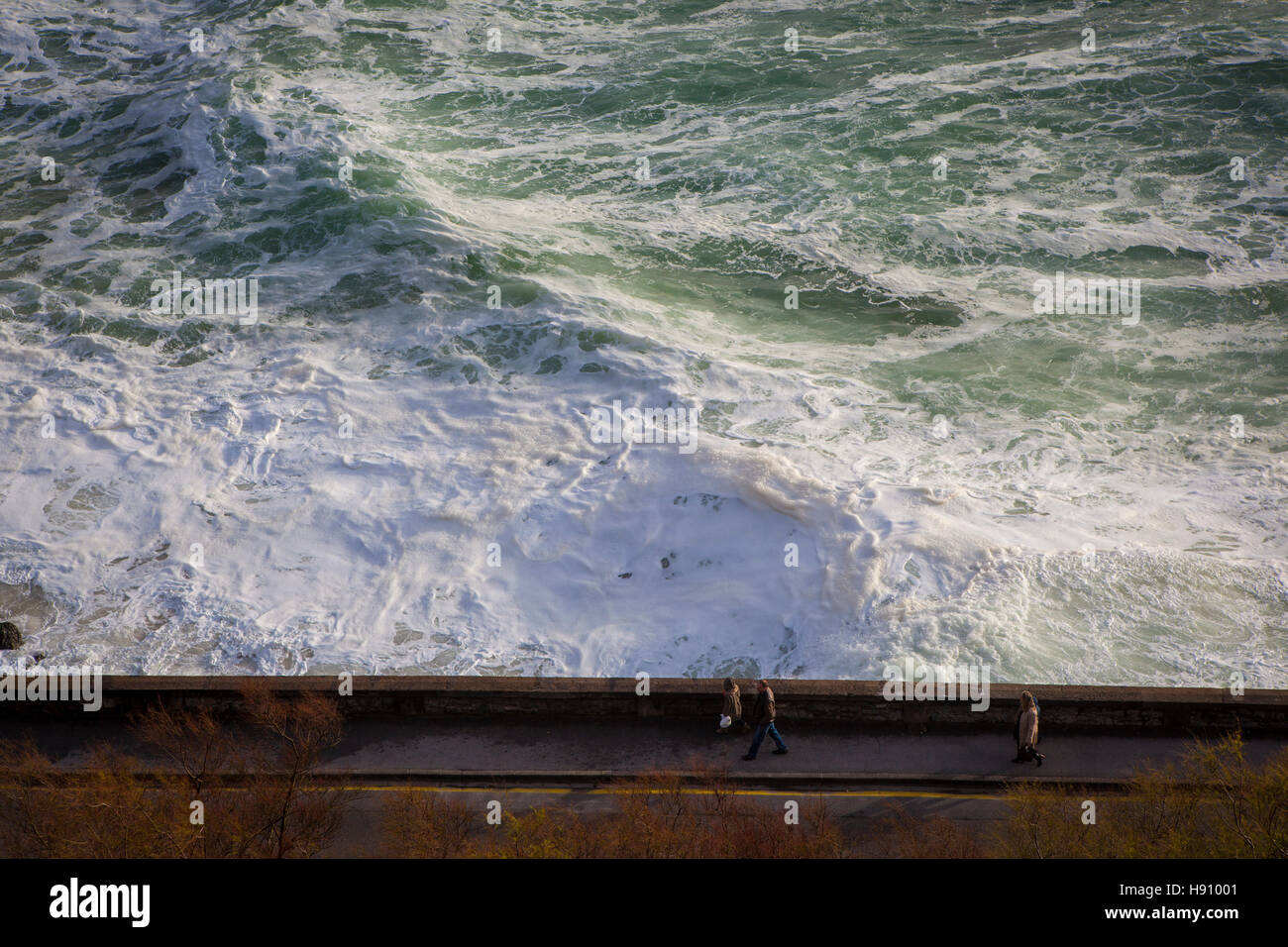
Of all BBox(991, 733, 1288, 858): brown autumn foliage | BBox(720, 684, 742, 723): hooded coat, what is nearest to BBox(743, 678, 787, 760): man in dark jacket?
BBox(720, 684, 742, 723): hooded coat

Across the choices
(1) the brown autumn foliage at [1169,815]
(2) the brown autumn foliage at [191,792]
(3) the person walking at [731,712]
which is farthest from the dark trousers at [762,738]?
(2) the brown autumn foliage at [191,792]

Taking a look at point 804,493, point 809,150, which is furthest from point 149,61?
point 804,493

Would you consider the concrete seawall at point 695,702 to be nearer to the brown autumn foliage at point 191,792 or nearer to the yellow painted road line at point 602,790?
the brown autumn foliage at point 191,792

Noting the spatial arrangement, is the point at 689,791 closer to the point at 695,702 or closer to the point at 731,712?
the point at 731,712

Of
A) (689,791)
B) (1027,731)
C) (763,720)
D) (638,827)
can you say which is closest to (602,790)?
(689,791)

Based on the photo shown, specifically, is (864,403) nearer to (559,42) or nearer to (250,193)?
(250,193)

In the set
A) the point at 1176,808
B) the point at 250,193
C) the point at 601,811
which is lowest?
the point at 601,811
